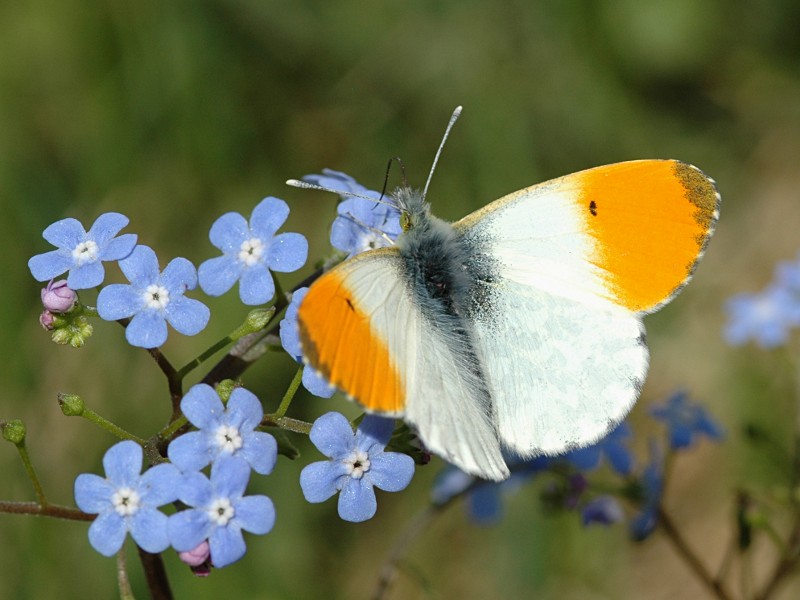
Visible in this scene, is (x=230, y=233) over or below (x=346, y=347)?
below

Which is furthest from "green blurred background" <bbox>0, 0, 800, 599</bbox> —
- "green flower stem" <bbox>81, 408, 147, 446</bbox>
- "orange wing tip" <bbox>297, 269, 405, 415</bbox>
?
"orange wing tip" <bbox>297, 269, 405, 415</bbox>

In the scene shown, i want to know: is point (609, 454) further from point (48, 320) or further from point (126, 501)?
point (48, 320)

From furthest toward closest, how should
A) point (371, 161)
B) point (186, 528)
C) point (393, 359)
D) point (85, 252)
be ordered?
point (371, 161)
point (85, 252)
point (393, 359)
point (186, 528)

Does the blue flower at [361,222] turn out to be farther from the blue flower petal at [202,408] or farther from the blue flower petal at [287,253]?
the blue flower petal at [202,408]

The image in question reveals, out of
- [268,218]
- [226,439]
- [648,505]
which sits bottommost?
[648,505]

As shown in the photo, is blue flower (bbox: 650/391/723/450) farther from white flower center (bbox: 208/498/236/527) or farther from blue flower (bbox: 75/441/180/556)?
blue flower (bbox: 75/441/180/556)

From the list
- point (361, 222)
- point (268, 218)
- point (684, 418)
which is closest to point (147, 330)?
point (268, 218)

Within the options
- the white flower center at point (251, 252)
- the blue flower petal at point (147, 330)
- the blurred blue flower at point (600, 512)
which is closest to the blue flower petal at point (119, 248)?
the blue flower petal at point (147, 330)

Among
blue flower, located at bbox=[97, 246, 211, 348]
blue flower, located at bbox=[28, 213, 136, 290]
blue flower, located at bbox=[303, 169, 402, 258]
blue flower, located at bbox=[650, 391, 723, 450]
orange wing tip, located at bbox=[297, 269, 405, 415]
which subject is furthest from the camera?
blue flower, located at bbox=[650, 391, 723, 450]
